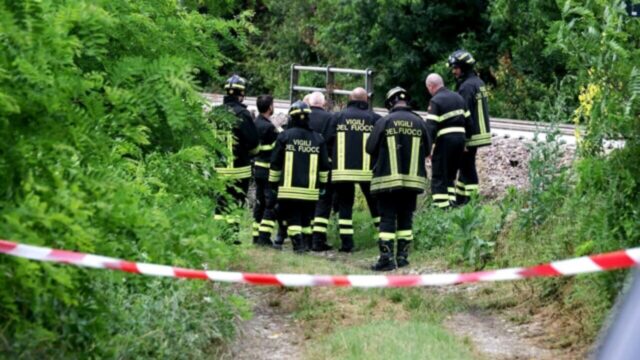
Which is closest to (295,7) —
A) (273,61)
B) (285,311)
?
(273,61)

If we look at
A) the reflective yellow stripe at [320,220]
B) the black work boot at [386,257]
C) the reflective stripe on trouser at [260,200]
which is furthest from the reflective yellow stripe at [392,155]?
the reflective stripe on trouser at [260,200]

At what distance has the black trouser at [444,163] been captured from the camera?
1573 cm

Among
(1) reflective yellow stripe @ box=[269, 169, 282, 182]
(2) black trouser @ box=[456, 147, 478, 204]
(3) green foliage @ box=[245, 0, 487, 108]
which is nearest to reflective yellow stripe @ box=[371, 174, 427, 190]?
(1) reflective yellow stripe @ box=[269, 169, 282, 182]

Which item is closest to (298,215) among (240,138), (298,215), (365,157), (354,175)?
(298,215)

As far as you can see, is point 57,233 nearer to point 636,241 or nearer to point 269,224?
point 636,241

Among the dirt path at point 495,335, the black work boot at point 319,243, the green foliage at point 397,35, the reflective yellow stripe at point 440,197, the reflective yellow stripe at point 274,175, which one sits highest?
the green foliage at point 397,35

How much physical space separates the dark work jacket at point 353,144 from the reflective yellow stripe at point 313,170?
0.49m

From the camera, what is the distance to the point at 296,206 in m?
15.2

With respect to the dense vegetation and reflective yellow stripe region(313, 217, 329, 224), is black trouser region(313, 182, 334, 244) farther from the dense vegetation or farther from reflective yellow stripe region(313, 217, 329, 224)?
the dense vegetation

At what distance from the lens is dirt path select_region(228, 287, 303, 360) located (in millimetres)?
9428

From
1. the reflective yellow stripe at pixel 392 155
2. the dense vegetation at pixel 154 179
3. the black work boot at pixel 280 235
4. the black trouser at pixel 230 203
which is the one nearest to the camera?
the dense vegetation at pixel 154 179

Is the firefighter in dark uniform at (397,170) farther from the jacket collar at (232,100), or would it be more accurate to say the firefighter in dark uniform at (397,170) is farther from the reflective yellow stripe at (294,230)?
the jacket collar at (232,100)

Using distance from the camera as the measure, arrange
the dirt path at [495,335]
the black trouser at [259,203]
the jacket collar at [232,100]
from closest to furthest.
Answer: the dirt path at [495,335]
the jacket collar at [232,100]
the black trouser at [259,203]

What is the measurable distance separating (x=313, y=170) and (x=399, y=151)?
178cm
